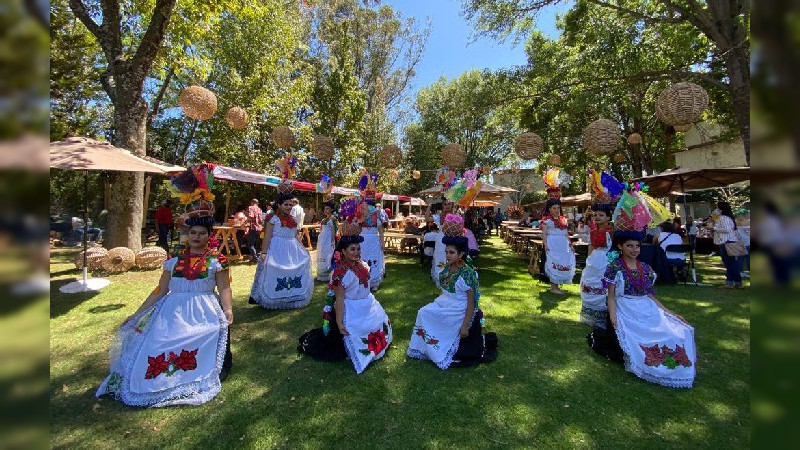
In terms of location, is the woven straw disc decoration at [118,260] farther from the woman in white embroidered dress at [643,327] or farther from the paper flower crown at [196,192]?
the woman in white embroidered dress at [643,327]

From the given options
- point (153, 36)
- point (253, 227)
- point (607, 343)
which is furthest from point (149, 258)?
point (607, 343)

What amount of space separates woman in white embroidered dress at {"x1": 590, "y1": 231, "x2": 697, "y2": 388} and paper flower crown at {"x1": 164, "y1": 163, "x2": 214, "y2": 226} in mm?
4749

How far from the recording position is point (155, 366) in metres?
3.63

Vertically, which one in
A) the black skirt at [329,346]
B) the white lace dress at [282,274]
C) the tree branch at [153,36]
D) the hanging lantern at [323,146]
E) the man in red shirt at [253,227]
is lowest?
the black skirt at [329,346]

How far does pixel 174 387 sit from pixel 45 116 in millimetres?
4052

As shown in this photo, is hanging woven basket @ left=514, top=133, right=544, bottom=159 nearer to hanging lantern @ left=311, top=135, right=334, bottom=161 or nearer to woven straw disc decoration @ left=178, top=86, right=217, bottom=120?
hanging lantern @ left=311, top=135, right=334, bottom=161

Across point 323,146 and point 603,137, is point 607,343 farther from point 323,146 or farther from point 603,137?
point 323,146

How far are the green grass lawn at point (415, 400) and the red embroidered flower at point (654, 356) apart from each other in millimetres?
244

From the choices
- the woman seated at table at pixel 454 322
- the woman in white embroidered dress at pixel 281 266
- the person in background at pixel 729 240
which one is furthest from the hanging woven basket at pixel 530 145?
the woman in white embroidered dress at pixel 281 266

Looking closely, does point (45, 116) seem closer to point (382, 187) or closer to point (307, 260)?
point (307, 260)

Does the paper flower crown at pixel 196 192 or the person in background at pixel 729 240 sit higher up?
the paper flower crown at pixel 196 192

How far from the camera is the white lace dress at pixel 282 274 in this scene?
251 inches

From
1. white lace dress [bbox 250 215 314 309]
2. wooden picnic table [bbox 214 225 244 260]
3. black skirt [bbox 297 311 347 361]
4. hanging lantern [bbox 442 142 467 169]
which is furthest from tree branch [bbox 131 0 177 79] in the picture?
black skirt [bbox 297 311 347 361]

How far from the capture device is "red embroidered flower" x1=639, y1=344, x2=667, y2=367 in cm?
412
